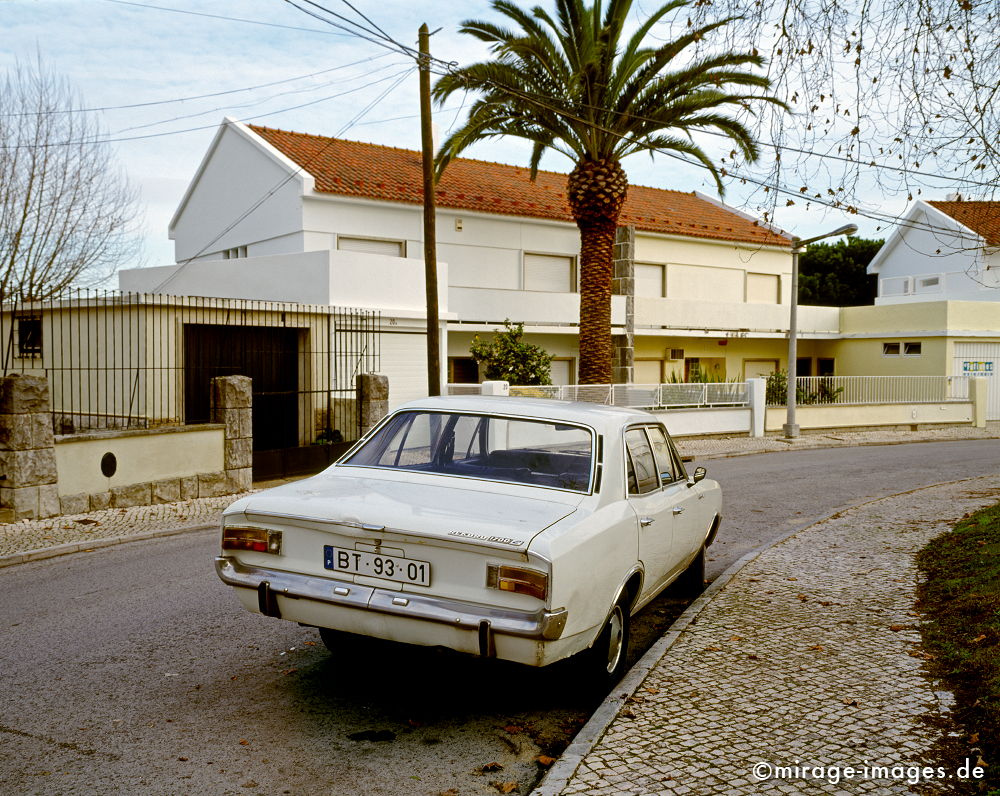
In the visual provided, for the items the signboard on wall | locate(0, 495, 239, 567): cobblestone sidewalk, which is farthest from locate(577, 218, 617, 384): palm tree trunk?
the signboard on wall

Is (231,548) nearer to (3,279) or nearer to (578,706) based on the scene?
(578,706)

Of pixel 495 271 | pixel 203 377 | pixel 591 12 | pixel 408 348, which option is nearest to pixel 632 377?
pixel 495 271

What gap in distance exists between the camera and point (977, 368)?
107 feet

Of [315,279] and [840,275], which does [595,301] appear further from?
[840,275]

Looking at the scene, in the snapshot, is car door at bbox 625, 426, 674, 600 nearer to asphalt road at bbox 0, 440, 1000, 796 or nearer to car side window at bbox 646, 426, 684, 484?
car side window at bbox 646, 426, 684, 484

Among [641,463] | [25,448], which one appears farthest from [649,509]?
[25,448]

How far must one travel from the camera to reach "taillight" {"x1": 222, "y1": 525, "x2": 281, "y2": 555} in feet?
14.2

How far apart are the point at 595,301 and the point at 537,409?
1558 centimetres

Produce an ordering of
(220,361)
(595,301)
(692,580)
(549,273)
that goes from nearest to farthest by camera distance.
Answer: (692,580)
(220,361)
(595,301)
(549,273)

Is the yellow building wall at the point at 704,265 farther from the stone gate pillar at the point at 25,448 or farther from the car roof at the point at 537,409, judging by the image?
the car roof at the point at 537,409

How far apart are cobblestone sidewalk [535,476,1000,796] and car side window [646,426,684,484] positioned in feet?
3.31

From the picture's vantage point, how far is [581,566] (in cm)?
404

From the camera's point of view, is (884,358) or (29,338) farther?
(884,358)

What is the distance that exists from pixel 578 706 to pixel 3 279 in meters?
20.1
